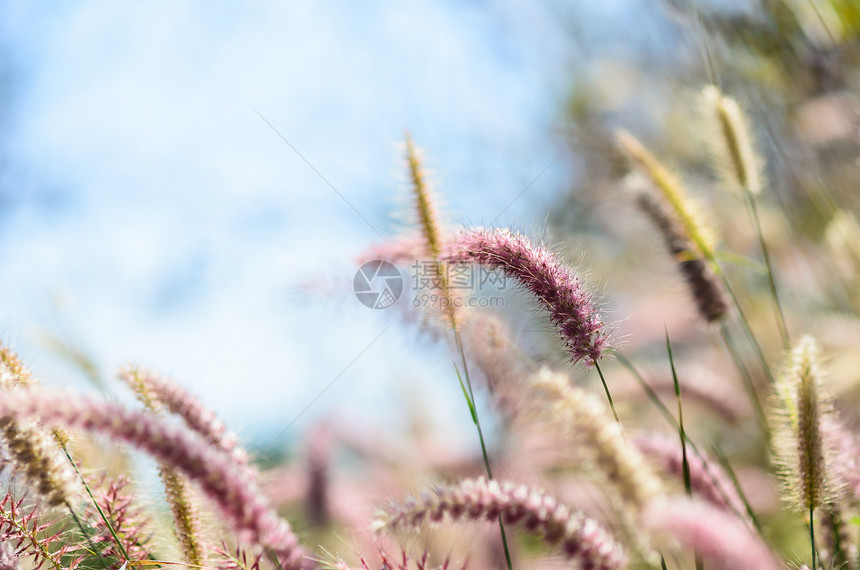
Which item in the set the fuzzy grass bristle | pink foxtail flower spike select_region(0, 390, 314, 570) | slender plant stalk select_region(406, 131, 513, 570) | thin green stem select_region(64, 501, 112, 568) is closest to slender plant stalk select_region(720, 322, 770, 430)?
the fuzzy grass bristle

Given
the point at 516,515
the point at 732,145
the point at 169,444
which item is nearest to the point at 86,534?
the point at 169,444

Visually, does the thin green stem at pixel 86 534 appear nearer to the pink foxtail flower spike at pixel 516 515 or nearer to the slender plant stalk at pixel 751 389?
the pink foxtail flower spike at pixel 516 515

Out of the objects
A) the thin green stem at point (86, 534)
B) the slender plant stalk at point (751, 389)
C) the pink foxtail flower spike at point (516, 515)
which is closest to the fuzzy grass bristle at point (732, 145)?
the slender plant stalk at point (751, 389)

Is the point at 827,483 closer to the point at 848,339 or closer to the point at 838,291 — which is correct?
the point at 848,339

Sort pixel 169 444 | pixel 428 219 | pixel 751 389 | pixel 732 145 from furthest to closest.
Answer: pixel 732 145
pixel 751 389
pixel 428 219
pixel 169 444

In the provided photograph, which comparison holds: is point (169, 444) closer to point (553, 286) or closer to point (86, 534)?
point (86, 534)

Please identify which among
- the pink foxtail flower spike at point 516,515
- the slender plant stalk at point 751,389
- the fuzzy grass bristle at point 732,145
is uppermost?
the fuzzy grass bristle at point 732,145
